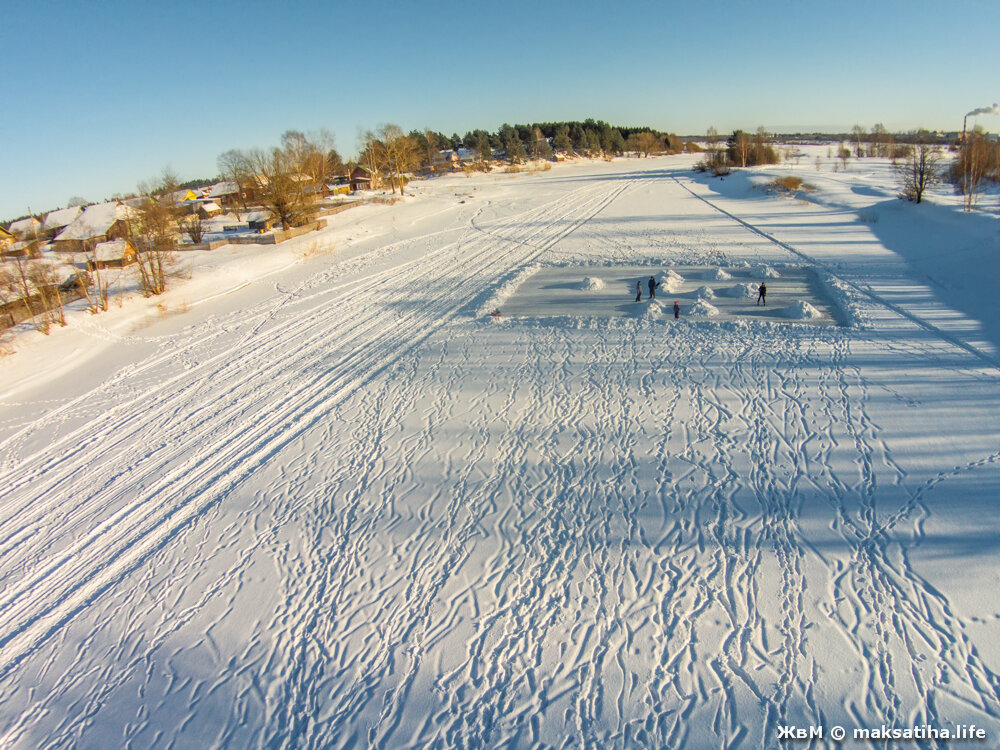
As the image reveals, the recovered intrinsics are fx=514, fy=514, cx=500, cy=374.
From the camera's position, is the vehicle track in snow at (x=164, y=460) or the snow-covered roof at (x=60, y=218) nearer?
the vehicle track in snow at (x=164, y=460)

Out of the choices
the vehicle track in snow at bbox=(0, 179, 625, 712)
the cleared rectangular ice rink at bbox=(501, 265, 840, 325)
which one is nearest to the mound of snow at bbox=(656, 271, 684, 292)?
the cleared rectangular ice rink at bbox=(501, 265, 840, 325)

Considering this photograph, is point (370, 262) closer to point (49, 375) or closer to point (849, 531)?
point (49, 375)

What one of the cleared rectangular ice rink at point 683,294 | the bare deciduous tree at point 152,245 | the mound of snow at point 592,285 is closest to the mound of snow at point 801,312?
the cleared rectangular ice rink at point 683,294

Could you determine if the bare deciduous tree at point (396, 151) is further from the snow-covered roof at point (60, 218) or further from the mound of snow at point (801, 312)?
the mound of snow at point (801, 312)

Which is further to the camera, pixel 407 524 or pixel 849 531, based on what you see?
pixel 407 524

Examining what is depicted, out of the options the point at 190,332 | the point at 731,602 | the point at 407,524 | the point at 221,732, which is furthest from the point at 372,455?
the point at 190,332

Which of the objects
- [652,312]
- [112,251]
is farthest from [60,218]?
[652,312]
